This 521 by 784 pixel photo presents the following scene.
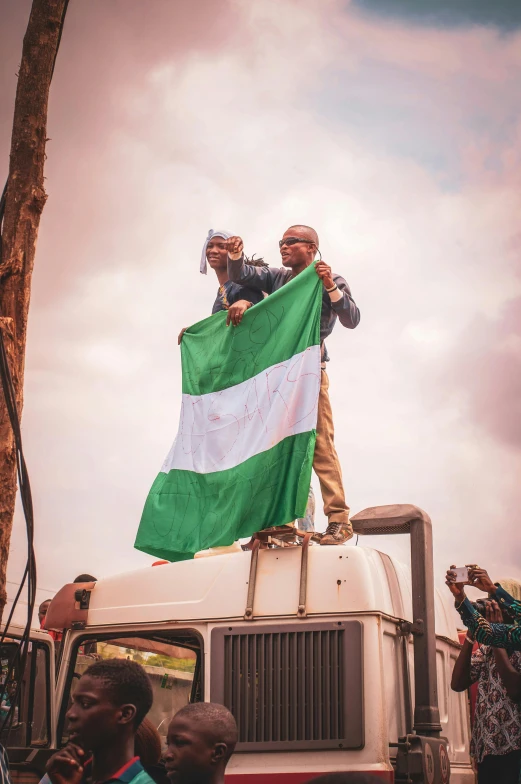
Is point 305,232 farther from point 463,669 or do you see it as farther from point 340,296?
point 463,669

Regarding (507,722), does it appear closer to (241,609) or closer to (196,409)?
(241,609)

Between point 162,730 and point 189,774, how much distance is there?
2587 millimetres

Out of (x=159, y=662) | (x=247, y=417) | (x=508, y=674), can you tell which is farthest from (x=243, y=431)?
(x=508, y=674)

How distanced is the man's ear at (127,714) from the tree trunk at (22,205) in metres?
1.92

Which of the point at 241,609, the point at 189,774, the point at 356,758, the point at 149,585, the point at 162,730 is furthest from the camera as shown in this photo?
the point at 162,730

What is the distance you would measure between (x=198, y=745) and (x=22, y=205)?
147 inches

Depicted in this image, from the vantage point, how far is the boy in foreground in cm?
313

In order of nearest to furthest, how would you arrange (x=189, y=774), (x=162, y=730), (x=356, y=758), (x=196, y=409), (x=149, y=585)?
(x=189, y=774) < (x=356, y=758) < (x=149, y=585) < (x=162, y=730) < (x=196, y=409)

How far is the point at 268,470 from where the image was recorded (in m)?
6.08

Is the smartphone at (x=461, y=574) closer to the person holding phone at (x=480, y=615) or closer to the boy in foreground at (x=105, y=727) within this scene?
the person holding phone at (x=480, y=615)

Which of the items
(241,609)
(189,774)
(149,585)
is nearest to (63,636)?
(149,585)

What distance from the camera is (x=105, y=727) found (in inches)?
128

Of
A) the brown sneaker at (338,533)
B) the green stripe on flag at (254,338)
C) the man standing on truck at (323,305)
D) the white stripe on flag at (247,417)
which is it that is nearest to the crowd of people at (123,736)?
the brown sneaker at (338,533)

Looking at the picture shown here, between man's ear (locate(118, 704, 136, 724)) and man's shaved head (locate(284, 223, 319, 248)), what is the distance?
4.36 m
